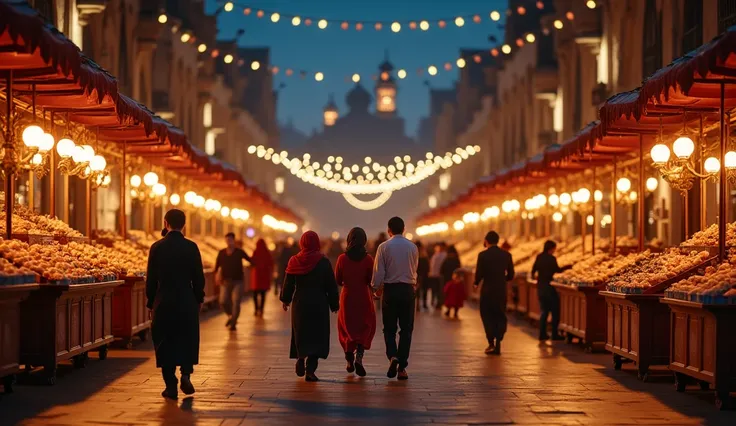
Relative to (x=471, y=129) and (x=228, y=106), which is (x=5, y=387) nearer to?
(x=228, y=106)

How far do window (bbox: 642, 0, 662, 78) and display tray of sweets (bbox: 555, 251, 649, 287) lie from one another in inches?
352

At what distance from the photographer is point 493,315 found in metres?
20.8

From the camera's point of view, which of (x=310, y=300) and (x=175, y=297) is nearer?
(x=175, y=297)

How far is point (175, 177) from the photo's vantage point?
117 ft

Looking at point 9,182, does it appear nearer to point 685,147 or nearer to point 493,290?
point 493,290

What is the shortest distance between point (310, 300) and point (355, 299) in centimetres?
89

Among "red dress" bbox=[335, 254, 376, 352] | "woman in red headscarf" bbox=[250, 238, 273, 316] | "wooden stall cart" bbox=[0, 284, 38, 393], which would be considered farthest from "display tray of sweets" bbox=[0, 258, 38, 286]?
"woman in red headscarf" bbox=[250, 238, 273, 316]

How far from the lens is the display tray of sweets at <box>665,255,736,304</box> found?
13414mm

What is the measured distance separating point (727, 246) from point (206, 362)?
268 inches

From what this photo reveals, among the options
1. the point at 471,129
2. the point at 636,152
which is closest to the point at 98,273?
the point at 636,152

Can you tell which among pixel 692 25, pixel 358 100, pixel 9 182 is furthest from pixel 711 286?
pixel 358 100

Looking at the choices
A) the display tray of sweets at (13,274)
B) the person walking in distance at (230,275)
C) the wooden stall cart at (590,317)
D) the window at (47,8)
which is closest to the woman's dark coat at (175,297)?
the display tray of sweets at (13,274)

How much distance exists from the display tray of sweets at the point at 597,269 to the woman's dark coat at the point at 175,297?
8.19 metres

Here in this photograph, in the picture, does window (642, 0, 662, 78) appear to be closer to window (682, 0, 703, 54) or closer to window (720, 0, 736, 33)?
window (682, 0, 703, 54)
